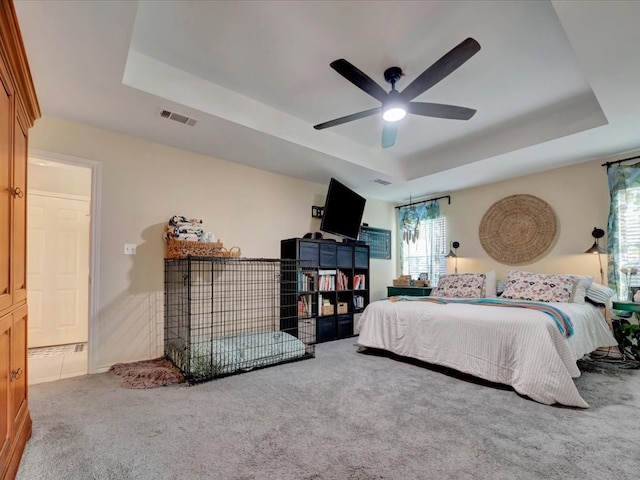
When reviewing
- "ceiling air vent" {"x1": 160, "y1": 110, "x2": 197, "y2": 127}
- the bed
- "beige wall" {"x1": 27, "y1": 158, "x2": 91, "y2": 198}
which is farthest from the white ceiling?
the bed

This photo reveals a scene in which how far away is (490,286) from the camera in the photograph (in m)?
4.20

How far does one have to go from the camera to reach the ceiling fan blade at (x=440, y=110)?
248 centimetres

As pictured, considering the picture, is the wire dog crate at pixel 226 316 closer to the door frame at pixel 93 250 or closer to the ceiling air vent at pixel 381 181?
the door frame at pixel 93 250

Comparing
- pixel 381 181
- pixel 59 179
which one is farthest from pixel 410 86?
pixel 59 179

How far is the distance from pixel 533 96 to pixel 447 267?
114 inches

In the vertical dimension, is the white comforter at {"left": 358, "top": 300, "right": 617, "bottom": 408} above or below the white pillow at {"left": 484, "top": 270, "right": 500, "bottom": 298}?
below

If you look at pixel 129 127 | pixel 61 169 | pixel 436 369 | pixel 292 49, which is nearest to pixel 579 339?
pixel 436 369

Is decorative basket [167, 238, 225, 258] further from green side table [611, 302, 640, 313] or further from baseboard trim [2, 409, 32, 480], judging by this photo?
green side table [611, 302, 640, 313]

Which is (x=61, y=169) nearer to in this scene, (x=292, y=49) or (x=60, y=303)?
(x=60, y=303)

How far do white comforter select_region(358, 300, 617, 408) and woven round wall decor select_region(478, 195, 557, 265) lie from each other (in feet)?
3.88

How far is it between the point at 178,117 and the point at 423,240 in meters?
4.33

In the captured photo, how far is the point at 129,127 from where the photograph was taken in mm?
3047

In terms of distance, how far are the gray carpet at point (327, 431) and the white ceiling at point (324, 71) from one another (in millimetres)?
2329

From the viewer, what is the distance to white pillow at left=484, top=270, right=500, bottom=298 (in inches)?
163
